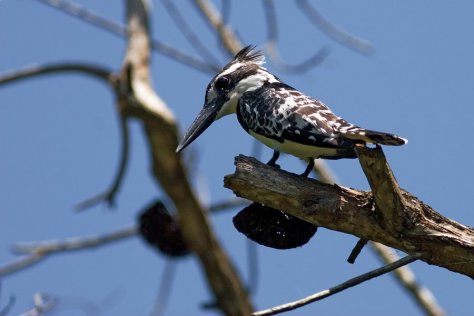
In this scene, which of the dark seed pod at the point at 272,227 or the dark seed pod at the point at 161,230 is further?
the dark seed pod at the point at 161,230

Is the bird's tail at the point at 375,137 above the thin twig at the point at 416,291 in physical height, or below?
above

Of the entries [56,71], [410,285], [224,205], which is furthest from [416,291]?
[56,71]

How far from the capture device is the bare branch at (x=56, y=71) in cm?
850

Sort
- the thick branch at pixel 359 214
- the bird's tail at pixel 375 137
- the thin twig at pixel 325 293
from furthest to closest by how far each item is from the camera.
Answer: the thick branch at pixel 359 214
the bird's tail at pixel 375 137
the thin twig at pixel 325 293

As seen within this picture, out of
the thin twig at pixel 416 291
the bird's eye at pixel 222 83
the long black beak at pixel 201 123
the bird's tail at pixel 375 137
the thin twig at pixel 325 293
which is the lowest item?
the thin twig at pixel 416 291

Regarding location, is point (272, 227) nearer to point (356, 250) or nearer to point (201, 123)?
point (356, 250)

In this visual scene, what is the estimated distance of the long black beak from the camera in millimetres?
7121

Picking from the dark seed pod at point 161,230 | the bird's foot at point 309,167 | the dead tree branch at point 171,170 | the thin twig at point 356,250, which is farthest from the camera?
the dark seed pod at point 161,230

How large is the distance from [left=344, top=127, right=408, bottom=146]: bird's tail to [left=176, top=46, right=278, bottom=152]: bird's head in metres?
1.40

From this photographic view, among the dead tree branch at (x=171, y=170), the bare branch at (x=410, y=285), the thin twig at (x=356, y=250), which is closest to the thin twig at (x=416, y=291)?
the bare branch at (x=410, y=285)

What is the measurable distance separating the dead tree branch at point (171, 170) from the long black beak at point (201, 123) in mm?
438

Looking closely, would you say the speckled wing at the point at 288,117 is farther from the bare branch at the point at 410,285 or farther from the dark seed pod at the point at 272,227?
the bare branch at the point at 410,285

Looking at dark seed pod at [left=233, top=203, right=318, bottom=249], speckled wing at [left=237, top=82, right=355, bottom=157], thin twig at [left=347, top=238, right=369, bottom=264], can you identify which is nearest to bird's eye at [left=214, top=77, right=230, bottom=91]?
speckled wing at [left=237, top=82, right=355, bottom=157]

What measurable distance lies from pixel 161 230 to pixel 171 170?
2.64 ft
